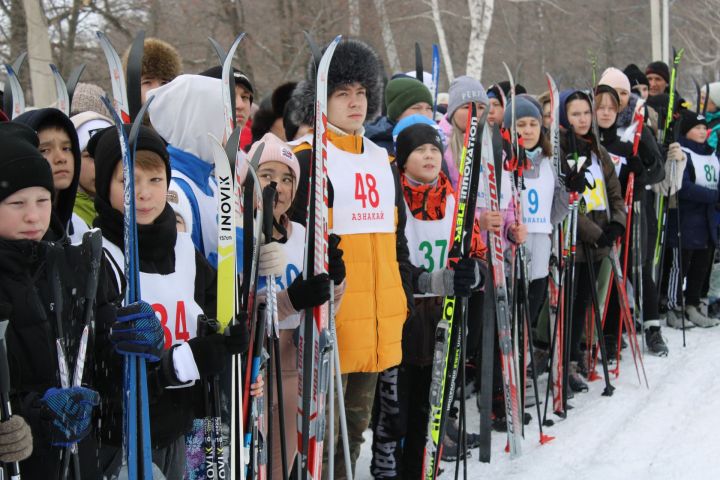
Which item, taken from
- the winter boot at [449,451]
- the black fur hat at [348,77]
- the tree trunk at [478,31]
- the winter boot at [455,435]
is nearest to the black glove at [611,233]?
the winter boot at [455,435]

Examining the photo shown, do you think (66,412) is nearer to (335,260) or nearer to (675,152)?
(335,260)

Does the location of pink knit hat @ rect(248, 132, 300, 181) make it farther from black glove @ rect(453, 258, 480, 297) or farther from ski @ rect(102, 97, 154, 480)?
black glove @ rect(453, 258, 480, 297)

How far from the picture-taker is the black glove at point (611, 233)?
5.55 meters

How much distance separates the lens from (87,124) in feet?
10.6

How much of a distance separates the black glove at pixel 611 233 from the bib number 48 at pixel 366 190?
2.73 metres

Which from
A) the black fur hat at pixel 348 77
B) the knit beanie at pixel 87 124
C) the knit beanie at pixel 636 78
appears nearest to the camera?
the knit beanie at pixel 87 124

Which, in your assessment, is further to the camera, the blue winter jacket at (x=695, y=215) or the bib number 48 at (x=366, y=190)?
the blue winter jacket at (x=695, y=215)

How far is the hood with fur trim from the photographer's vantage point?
253 cm

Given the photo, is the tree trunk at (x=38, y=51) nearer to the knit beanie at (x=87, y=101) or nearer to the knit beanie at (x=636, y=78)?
the knit beanie at (x=87, y=101)

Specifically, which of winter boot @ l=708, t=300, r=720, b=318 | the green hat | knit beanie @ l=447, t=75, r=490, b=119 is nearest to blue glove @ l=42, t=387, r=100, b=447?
knit beanie @ l=447, t=75, r=490, b=119

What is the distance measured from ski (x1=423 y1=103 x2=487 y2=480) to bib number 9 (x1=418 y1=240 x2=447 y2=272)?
0.23 m

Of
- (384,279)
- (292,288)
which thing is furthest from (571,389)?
(292,288)

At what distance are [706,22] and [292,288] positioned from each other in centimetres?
2808

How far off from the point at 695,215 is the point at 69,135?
643 centimetres
